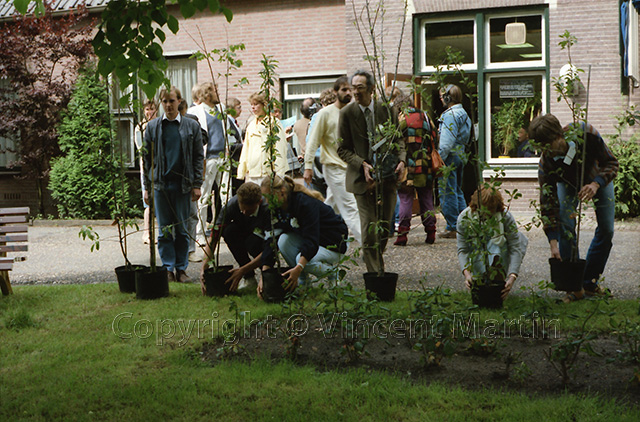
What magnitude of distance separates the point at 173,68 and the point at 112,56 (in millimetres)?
13243

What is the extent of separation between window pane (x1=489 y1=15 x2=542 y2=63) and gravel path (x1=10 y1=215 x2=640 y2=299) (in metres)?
3.56

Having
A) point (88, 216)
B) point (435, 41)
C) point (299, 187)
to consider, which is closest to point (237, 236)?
point (299, 187)

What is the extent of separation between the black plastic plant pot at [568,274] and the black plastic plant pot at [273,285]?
2272mm

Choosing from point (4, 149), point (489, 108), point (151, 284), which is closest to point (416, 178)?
point (151, 284)

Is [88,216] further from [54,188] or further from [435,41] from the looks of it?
[435,41]

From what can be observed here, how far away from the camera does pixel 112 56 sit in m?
4.66

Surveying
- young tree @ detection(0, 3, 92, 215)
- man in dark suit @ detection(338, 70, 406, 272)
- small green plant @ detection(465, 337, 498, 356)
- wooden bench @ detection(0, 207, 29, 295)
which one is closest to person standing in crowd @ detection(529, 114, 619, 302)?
man in dark suit @ detection(338, 70, 406, 272)

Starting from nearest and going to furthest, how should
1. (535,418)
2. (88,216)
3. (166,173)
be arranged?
1. (535,418)
2. (166,173)
3. (88,216)

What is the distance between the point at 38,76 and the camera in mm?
17094

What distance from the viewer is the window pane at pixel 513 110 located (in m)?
14.2

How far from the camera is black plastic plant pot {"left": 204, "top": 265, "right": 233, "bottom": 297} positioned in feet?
22.6

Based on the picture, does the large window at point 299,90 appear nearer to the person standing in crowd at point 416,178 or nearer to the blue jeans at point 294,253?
the person standing in crowd at point 416,178

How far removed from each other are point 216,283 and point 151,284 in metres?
0.62

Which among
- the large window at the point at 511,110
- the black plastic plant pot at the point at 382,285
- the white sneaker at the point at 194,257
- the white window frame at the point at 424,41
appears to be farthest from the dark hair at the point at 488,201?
the white window frame at the point at 424,41
